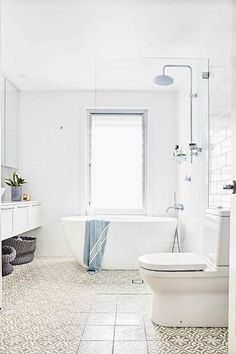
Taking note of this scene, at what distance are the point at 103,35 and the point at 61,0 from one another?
2.15ft

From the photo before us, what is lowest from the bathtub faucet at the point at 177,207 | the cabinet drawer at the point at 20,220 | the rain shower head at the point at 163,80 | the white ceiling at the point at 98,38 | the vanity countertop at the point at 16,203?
the cabinet drawer at the point at 20,220

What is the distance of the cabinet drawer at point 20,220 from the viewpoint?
3.88 meters

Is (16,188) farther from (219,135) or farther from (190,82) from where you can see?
(219,135)

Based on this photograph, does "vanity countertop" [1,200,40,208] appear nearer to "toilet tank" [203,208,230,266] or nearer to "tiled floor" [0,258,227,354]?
"tiled floor" [0,258,227,354]

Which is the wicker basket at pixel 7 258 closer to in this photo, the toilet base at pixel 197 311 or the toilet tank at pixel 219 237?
the toilet base at pixel 197 311

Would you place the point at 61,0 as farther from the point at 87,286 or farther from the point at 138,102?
the point at 87,286

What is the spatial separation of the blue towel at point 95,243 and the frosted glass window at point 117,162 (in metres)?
0.34

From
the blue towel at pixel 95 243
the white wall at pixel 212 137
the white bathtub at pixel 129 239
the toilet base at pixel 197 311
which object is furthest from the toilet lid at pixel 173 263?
the blue towel at pixel 95 243

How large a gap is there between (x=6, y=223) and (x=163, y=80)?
7.46 feet

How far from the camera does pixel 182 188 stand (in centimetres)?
401

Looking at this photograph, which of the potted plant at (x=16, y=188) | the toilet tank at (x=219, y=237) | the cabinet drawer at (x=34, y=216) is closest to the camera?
the toilet tank at (x=219, y=237)

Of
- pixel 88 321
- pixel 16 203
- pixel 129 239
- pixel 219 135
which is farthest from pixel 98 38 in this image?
pixel 88 321

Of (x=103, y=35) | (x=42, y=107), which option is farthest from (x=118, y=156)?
(x=42, y=107)

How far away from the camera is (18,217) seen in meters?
3.99
